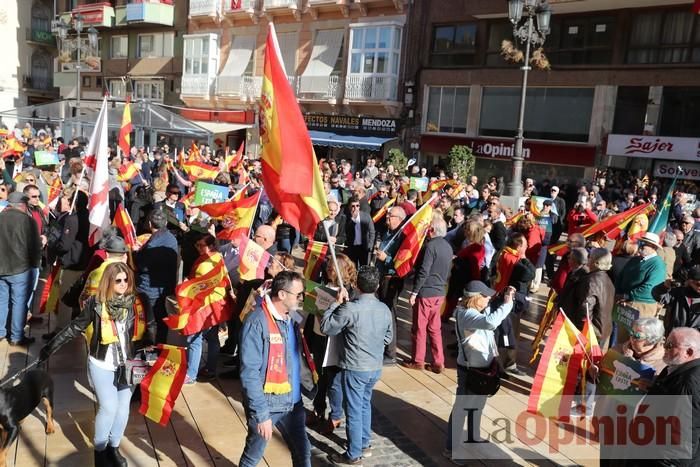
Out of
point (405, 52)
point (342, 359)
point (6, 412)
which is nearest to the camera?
point (6, 412)

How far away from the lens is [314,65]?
91.5 ft

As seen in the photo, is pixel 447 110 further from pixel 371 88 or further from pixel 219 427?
pixel 219 427

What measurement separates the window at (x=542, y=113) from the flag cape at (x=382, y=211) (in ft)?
41.4

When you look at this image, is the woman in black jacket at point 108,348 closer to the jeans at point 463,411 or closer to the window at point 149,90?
the jeans at point 463,411

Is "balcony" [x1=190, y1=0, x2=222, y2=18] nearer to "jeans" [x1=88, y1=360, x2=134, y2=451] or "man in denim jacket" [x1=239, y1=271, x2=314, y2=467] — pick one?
"jeans" [x1=88, y1=360, x2=134, y2=451]

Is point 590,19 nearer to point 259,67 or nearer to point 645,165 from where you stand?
point 645,165

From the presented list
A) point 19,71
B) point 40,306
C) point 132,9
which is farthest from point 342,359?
point 19,71

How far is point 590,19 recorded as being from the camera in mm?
20953

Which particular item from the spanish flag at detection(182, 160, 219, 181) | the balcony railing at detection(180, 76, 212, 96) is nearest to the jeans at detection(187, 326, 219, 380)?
the spanish flag at detection(182, 160, 219, 181)

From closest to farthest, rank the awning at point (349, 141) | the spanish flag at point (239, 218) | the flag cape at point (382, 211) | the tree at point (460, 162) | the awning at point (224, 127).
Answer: the spanish flag at point (239, 218)
the flag cape at point (382, 211)
the tree at point (460, 162)
the awning at point (349, 141)
the awning at point (224, 127)

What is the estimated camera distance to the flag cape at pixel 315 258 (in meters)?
7.05

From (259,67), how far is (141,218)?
22296 millimetres

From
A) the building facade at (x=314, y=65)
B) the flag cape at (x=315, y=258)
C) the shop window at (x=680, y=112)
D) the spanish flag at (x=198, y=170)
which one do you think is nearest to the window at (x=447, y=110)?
the building facade at (x=314, y=65)

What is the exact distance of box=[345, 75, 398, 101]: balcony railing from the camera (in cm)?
2553
